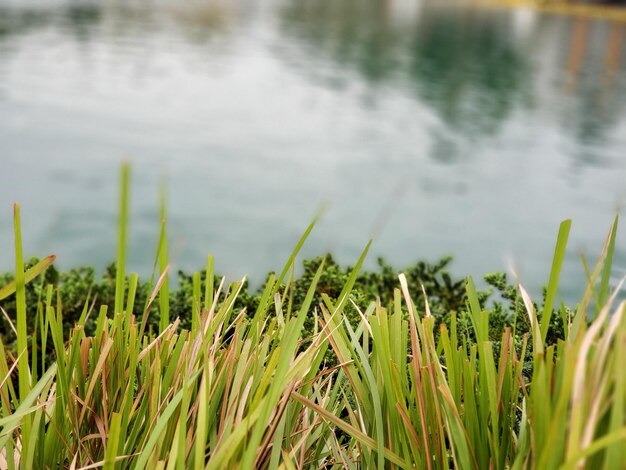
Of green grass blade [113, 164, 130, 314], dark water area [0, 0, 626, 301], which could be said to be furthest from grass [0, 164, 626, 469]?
dark water area [0, 0, 626, 301]

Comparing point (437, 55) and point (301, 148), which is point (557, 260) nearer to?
point (301, 148)

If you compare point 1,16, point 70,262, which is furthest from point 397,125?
point 1,16

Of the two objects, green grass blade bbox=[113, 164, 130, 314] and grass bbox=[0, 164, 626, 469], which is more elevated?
green grass blade bbox=[113, 164, 130, 314]

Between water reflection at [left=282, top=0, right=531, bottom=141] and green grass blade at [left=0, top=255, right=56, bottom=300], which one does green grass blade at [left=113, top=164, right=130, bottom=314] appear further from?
water reflection at [left=282, top=0, right=531, bottom=141]

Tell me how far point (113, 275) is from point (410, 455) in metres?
1.79

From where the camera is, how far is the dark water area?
16.6 feet

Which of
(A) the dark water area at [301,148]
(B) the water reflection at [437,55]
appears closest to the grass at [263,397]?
(A) the dark water area at [301,148]

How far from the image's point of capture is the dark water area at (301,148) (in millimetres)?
5062

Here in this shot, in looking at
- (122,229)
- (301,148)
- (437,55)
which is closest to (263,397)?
(122,229)

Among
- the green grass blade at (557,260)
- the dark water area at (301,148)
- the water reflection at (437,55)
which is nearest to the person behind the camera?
the green grass blade at (557,260)

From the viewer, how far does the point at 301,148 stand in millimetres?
7328

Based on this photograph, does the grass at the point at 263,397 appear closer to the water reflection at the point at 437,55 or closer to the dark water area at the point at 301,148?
the dark water area at the point at 301,148

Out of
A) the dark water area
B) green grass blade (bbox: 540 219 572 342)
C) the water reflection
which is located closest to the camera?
green grass blade (bbox: 540 219 572 342)

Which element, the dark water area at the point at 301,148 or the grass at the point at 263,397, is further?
the dark water area at the point at 301,148
